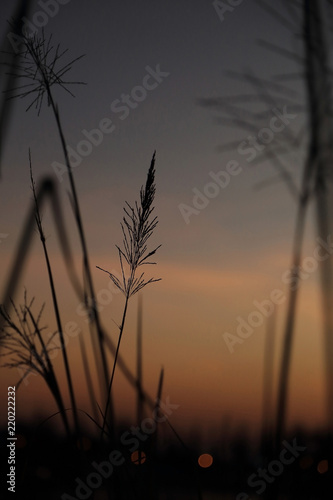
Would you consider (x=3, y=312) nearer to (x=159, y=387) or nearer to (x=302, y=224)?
(x=159, y=387)

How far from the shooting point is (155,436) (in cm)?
124

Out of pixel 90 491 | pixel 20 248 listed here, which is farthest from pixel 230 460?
pixel 20 248

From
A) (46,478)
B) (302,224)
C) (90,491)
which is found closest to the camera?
(90,491)

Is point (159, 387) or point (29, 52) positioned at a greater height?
point (29, 52)

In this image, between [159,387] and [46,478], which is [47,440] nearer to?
[46,478]

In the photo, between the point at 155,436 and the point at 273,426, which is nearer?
the point at 273,426

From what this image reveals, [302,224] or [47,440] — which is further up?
[302,224]

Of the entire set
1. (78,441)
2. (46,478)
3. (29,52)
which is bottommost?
(46,478)

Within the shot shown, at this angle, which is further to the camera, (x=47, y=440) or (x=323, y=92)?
(x=47, y=440)

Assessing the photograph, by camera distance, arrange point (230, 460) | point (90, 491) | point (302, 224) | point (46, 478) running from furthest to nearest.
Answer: point (230, 460) → point (46, 478) → point (302, 224) → point (90, 491)

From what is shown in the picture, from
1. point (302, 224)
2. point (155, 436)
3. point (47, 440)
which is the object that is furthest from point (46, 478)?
point (302, 224)

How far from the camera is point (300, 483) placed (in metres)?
1.25

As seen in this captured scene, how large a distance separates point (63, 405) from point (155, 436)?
10.4 inches

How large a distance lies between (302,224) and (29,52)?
67 centimetres
